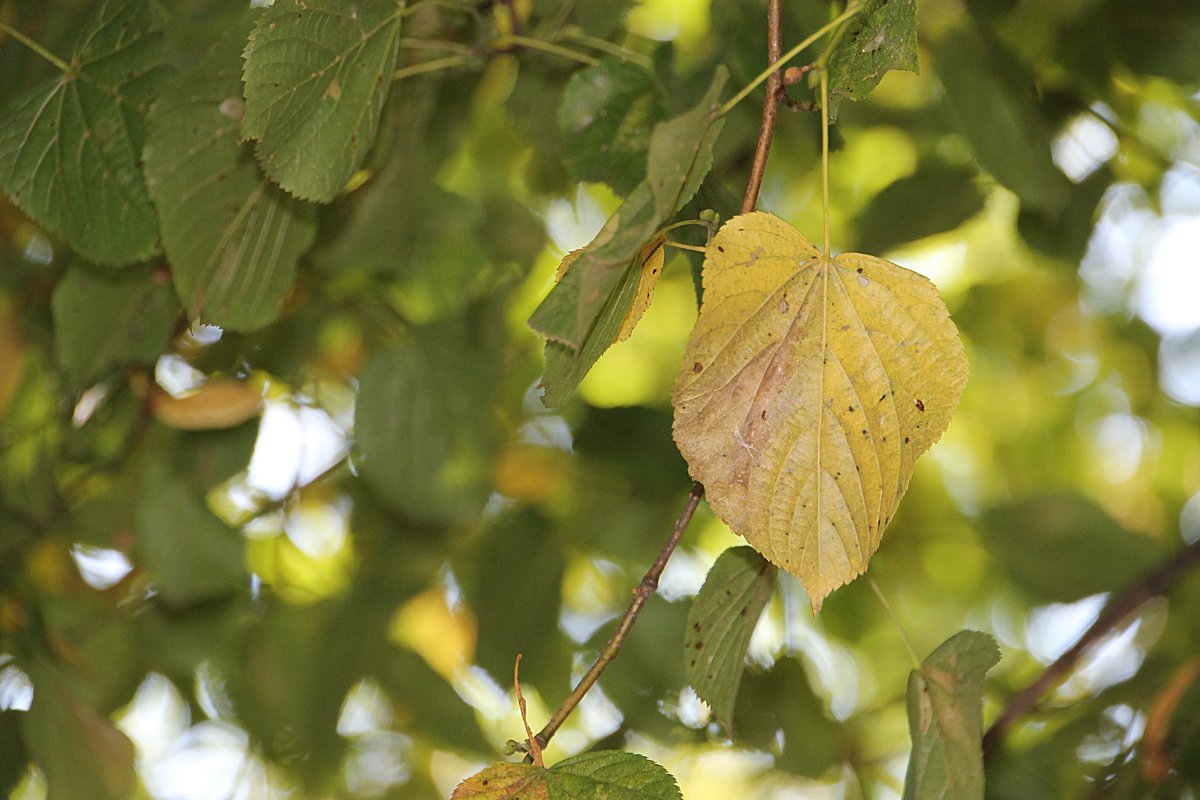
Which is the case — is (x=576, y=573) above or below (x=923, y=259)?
below

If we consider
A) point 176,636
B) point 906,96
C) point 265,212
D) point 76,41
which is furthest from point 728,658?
point 906,96

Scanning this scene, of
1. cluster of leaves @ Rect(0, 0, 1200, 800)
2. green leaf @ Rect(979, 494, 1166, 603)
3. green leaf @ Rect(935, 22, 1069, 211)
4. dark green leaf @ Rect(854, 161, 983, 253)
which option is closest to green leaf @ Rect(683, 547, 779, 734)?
cluster of leaves @ Rect(0, 0, 1200, 800)

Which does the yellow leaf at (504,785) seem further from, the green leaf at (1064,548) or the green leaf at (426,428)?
the green leaf at (1064,548)

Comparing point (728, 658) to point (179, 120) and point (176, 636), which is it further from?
point (176, 636)

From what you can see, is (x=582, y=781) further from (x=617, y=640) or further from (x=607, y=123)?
(x=607, y=123)

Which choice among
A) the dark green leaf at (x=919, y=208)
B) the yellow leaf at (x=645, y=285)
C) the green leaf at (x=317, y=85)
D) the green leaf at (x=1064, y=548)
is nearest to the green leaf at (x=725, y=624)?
the yellow leaf at (x=645, y=285)

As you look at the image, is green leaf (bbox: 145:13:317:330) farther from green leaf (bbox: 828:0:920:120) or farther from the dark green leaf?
the dark green leaf

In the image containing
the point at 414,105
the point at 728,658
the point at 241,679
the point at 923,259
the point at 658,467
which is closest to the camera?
the point at 728,658

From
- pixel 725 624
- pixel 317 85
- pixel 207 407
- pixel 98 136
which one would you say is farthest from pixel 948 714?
pixel 207 407
